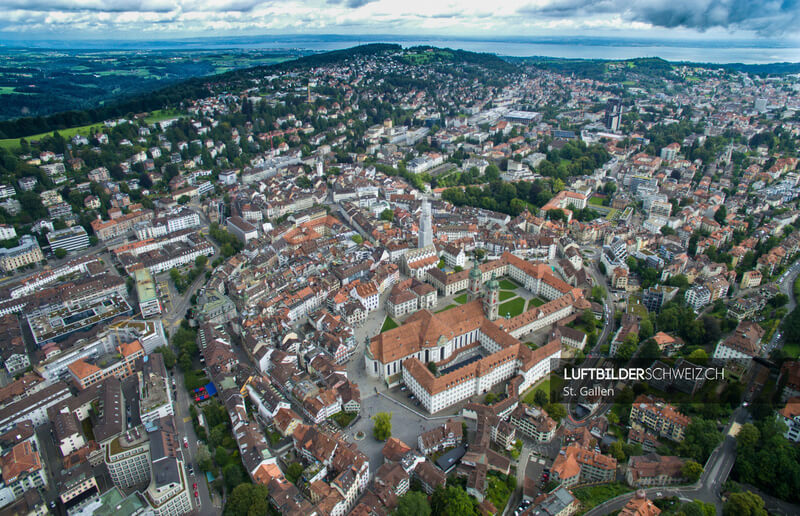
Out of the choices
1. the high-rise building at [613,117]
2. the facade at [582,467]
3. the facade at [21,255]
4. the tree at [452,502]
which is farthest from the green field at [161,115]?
the facade at [582,467]

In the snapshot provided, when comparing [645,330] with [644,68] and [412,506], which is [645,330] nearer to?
[412,506]

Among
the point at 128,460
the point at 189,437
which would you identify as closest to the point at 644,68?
the point at 189,437

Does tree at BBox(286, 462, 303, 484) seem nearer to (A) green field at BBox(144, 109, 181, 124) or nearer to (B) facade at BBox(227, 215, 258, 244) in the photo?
(B) facade at BBox(227, 215, 258, 244)

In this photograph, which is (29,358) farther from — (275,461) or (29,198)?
(29,198)

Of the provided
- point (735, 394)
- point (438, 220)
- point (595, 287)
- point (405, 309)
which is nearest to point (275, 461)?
point (405, 309)

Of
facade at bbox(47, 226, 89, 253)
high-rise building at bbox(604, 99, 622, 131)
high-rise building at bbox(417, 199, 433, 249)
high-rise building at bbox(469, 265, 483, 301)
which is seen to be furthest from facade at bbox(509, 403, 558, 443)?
high-rise building at bbox(604, 99, 622, 131)

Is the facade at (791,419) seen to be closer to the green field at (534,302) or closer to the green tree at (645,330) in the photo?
the green tree at (645,330)
